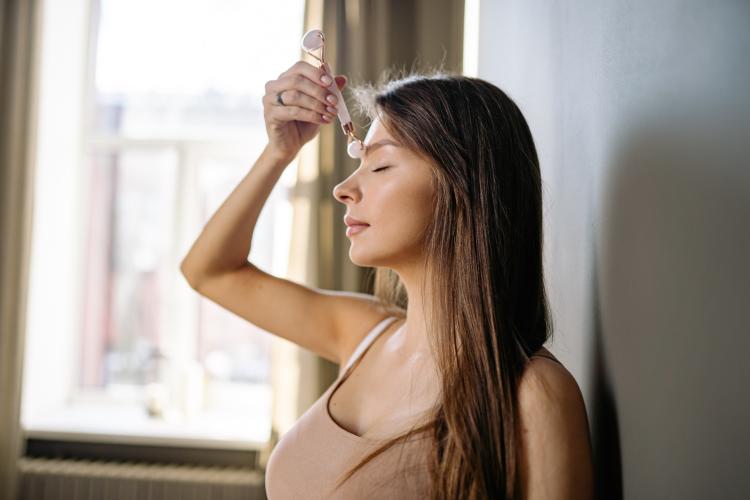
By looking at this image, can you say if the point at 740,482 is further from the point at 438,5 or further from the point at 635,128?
the point at 438,5

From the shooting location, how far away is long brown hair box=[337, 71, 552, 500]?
2.64 ft

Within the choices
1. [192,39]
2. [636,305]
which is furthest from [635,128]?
[192,39]

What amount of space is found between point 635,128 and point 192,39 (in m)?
2.73

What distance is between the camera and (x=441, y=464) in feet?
2.67

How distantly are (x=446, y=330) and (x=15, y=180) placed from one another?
7.60 feet

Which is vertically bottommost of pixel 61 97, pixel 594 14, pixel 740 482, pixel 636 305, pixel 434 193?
pixel 740 482

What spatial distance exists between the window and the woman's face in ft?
6.45

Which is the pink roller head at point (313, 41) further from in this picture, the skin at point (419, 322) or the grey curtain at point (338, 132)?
the grey curtain at point (338, 132)

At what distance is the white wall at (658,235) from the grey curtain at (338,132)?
55.4 inches

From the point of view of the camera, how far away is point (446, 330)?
894 mm

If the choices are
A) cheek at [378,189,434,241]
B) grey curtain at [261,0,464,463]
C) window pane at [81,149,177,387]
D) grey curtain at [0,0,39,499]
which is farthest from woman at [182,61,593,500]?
window pane at [81,149,177,387]

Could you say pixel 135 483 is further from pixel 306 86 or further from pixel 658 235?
pixel 658 235

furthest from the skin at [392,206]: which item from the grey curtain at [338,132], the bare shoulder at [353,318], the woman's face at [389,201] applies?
the grey curtain at [338,132]

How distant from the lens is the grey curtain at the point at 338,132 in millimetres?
2438
